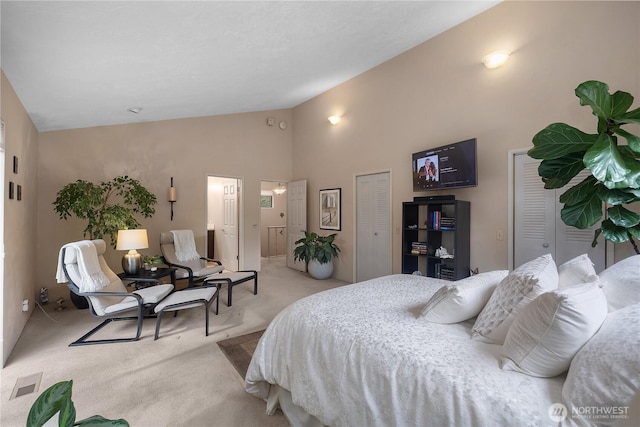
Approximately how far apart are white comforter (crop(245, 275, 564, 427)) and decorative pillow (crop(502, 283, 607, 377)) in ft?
0.16

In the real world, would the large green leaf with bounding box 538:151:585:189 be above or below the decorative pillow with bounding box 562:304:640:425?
above

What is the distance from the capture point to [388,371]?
1166 millimetres

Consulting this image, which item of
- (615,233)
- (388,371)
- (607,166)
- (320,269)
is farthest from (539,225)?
(320,269)

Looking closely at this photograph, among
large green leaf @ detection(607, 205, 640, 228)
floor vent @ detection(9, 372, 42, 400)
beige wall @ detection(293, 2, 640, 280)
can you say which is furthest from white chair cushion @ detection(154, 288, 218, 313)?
large green leaf @ detection(607, 205, 640, 228)

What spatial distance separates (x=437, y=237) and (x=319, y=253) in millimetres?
2097

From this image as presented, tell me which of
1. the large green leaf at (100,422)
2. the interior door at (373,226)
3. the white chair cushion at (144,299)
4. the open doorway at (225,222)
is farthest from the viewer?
the open doorway at (225,222)

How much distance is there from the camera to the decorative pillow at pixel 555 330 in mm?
975

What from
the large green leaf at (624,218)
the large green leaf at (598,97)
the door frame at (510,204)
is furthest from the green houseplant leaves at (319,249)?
the large green leaf at (598,97)

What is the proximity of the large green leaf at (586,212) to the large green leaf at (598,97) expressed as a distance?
21.7 inches

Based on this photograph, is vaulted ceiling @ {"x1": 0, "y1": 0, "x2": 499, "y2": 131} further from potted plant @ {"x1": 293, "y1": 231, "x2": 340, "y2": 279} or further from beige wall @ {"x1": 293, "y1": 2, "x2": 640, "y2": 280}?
potted plant @ {"x1": 293, "y1": 231, "x2": 340, "y2": 279}

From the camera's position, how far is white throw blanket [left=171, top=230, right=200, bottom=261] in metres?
4.45

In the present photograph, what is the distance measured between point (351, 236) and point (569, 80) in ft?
11.3

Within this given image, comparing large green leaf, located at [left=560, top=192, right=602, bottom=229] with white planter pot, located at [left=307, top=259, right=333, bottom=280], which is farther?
white planter pot, located at [left=307, top=259, right=333, bottom=280]

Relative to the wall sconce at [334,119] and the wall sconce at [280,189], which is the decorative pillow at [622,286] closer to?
the wall sconce at [334,119]
